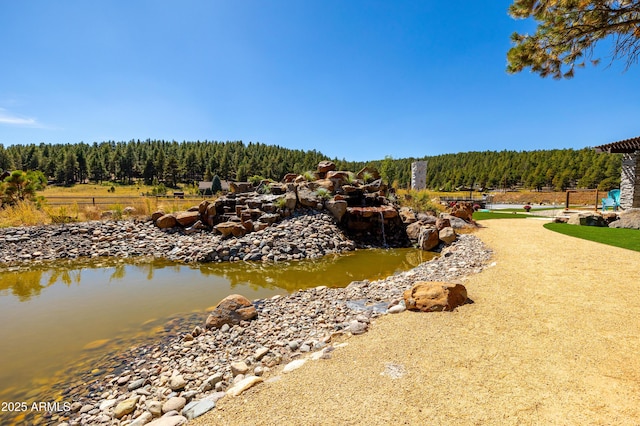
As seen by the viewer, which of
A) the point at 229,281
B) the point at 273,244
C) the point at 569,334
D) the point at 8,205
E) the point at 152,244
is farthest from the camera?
the point at 8,205

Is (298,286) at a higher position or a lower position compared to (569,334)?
lower

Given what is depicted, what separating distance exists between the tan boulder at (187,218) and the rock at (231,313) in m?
8.49

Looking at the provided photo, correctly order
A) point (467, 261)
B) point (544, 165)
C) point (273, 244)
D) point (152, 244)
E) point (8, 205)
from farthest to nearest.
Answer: point (544, 165)
point (8, 205)
point (152, 244)
point (273, 244)
point (467, 261)

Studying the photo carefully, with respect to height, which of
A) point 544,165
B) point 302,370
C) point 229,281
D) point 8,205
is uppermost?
point 544,165

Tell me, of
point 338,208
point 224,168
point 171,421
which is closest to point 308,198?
point 338,208

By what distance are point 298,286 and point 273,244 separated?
333cm

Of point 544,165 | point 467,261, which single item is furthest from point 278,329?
point 544,165

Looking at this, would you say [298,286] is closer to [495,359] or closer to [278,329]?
[278,329]

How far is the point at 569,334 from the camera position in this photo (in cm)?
306

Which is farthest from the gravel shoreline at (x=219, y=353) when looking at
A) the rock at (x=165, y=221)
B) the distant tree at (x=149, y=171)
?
the distant tree at (x=149, y=171)

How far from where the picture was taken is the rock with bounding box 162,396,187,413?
7.97ft

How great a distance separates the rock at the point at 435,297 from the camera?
3721 mm

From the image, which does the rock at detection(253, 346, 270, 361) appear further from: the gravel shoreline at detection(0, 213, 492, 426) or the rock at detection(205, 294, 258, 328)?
the rock at detection(205, 294, 258, 328)

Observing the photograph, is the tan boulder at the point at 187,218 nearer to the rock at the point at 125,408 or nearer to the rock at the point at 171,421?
the rock at the point at 125,408
